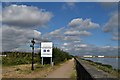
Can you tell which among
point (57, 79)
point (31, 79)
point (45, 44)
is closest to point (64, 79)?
point (57, 79)

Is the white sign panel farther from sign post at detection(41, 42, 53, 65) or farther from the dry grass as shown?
the dry grass

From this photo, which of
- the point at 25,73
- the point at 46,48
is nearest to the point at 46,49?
the point at 46,48

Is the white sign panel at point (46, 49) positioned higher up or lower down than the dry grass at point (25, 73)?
higher up

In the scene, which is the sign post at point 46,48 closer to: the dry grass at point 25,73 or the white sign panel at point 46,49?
the white sign panel at point 46,49

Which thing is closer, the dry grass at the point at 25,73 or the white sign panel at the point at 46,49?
the dry grass at the point at 25,73

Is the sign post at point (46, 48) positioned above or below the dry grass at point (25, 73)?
above

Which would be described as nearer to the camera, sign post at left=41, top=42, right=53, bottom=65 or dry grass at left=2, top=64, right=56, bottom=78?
dry grass at left=2, top=64, right=56, bottom=78

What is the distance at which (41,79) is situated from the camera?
1981 cm

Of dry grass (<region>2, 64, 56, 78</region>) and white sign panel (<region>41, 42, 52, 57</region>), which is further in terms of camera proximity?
white sign panel (<region>41, 42, 52, 57</region>)

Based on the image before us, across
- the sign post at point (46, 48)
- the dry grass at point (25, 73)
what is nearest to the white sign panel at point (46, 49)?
the sign post at point (46, 48)

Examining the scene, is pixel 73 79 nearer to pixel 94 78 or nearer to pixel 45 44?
pixel 94 78

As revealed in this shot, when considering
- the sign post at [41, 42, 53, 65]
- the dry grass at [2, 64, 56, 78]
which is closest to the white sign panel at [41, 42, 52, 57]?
the sign post at [41, 42, 53, 65]

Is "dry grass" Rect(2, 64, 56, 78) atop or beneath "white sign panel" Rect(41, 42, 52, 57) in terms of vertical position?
beneath

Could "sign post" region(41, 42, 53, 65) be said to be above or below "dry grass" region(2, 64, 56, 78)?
above
